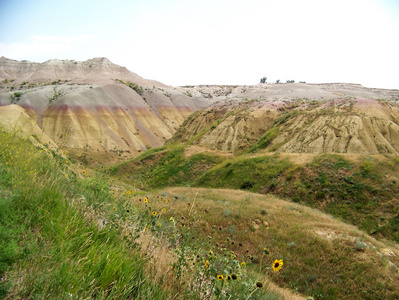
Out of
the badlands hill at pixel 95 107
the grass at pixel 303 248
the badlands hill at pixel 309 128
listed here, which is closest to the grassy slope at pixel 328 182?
the grass at pixel 303 248

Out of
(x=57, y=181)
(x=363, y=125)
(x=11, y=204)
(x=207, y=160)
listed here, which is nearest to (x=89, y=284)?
(x=11, y=204)

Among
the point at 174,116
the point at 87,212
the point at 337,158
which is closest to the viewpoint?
the point at 87,212

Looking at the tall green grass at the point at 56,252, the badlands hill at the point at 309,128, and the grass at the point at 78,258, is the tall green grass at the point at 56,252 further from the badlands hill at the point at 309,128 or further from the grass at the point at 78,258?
the badlands hill at the point at 309,128

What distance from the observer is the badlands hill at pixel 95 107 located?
46.8 m

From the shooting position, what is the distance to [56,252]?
8.15 ft

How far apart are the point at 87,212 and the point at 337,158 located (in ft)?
58.0

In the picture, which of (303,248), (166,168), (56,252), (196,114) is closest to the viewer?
(56,252)

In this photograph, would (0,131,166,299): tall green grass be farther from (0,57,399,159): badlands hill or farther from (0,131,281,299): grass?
(0,57,399,159): badlands hill

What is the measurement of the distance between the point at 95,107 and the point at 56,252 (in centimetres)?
5486

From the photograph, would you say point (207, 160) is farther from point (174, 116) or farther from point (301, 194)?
point (174, 116)

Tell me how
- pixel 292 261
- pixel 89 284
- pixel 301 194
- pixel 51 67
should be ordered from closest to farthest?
pixel 89 284, pixel 292 261, pixel 301 194, pixel 51 67

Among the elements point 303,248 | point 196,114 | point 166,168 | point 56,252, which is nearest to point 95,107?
point 196,114

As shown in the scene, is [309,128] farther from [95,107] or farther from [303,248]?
[95,107]

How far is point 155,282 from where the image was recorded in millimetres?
2779
